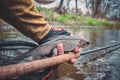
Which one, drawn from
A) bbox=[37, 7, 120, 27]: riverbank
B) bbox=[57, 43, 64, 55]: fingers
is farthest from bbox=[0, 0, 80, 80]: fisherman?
bbox=[37, 7, 120, 27]: riverbank

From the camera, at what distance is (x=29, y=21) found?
171cm

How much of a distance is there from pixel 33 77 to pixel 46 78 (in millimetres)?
104

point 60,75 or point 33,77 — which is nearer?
point 33,77

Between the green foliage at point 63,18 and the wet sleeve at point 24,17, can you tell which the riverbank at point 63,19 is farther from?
the wet sleeve at point 24,17

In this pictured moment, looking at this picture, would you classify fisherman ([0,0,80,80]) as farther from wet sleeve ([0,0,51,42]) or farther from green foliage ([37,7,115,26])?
green foliage ([37,7,115,26])

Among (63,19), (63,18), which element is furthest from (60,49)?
(63,18)

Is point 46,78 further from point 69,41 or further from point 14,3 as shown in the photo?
point 14,3

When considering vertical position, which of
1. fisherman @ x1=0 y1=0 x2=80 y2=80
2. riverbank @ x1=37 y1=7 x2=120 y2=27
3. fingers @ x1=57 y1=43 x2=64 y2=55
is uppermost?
fisherman @ x1=0 y1=0 x2=80 y2=80

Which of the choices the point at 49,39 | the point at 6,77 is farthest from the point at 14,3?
the point at 6,77

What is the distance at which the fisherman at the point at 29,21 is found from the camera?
5.14 feet

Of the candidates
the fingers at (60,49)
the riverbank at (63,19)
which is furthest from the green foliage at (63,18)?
the fingers at (60,49)

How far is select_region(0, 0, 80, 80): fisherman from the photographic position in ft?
5.14

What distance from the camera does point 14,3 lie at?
5.15ft

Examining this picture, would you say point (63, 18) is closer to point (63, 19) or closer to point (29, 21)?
point (63, 19)
